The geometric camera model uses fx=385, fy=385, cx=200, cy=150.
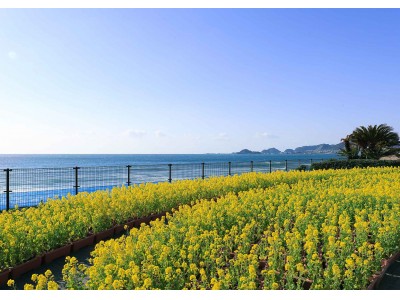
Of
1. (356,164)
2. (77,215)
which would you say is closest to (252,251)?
(77,215)

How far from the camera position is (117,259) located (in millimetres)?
4852

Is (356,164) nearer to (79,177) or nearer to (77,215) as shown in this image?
(77,215)

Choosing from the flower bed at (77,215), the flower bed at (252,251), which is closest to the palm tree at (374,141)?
the flower bed at (77,215)

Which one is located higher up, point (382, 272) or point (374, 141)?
point (374, 141)

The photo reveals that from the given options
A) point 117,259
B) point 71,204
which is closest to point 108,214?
point 71,204

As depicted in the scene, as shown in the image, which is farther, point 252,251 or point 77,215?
point 77,215

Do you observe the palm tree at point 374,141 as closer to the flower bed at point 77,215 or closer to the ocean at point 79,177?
the ocean at point 79,177

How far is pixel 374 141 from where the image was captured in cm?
3023

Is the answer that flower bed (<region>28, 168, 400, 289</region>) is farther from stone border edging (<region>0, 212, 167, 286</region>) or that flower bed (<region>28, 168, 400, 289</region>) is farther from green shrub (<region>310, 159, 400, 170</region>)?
green shrub (<region>310, 159, 400, 170</region>)

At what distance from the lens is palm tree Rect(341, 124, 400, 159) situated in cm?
2958

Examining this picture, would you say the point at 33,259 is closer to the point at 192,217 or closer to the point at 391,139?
the point at 192,217

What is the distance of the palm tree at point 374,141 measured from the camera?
29580 millimetres

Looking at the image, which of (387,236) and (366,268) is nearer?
(366,268)

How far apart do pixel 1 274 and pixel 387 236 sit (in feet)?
19.0
